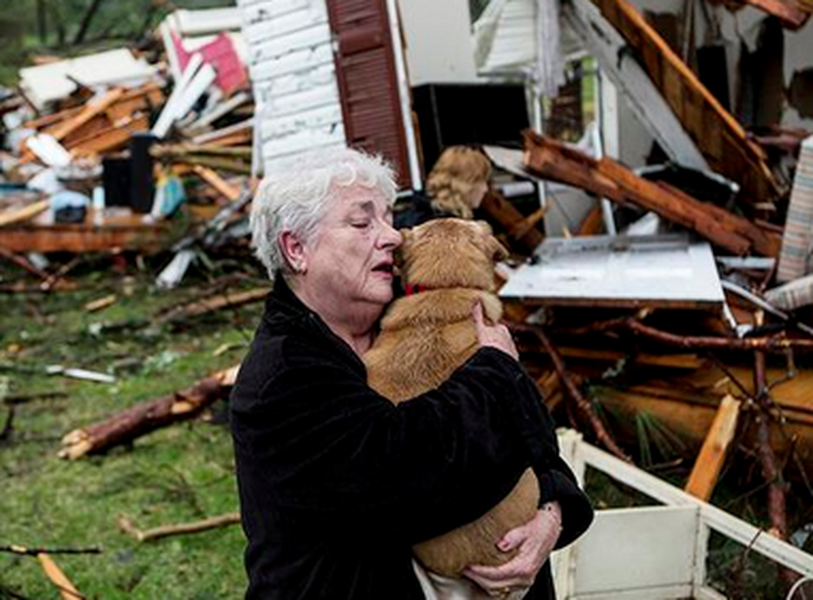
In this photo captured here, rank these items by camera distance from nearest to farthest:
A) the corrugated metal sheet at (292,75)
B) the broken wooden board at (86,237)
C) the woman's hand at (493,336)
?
the woman's hand at (493,336) → the corrugated metal sheet at (292,75) → the broken wooden board at (86,237)

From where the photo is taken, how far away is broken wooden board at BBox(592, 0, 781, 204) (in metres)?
5.56

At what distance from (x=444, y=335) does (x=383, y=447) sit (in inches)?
17.3

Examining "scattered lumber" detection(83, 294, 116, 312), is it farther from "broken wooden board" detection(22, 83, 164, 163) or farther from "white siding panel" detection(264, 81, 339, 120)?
"broken wooden board" detection(22, 83, 164, 163)

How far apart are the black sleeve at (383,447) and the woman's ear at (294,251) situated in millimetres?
230

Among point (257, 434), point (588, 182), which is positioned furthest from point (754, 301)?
point (257, 434)

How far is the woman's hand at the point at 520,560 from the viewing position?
1.72 meters

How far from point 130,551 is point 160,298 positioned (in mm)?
5672

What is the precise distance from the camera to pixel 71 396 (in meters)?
7.35

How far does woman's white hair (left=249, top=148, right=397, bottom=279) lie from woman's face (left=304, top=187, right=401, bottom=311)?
2 cm

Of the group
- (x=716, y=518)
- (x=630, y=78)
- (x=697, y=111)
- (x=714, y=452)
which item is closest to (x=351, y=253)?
(x=716, y=518)

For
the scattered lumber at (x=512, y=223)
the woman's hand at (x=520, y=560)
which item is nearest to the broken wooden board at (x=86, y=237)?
the scattered lumber at (x=512, y=223)

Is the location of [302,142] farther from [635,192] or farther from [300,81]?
[635,192]

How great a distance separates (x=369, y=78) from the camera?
6793 millimetres

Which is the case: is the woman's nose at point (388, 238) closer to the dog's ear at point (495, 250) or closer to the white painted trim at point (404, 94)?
the dog's ear at point (495, 250)
